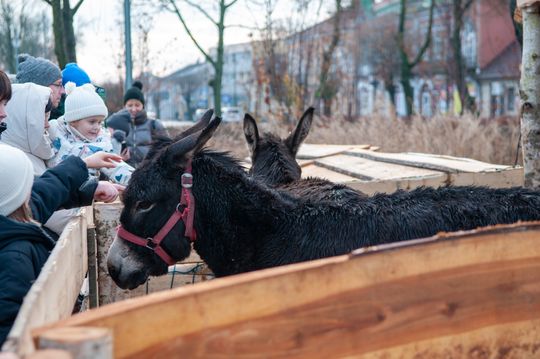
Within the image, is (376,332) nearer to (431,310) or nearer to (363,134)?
(431,310)

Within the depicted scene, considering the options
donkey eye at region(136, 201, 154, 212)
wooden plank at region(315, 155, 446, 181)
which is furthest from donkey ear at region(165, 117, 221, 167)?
wooden plank at region(315, 155, 446, 181)

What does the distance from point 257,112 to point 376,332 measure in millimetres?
21249

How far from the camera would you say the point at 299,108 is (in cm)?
2291

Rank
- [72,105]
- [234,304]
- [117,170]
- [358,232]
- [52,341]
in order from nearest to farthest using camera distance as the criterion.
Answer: [52,341]
[234,304]
[358,232]
[117,170]
[72,105]

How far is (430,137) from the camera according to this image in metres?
15.8

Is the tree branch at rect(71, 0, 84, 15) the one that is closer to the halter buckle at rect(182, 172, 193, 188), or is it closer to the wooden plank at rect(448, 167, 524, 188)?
the wooden plank at rect(448, 167, 524, 188)

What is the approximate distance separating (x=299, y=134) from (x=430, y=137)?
9186 millimetres

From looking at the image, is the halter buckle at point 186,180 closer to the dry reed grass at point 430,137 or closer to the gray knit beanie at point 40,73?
the gray knit beanie at point 40,73

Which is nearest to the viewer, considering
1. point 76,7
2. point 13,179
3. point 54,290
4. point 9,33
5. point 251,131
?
point 54,290

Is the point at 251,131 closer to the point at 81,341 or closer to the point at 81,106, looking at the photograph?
the point at 81,106

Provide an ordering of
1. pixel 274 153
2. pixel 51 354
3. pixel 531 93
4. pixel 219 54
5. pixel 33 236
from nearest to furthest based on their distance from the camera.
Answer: pixel 51 354 < pixel 33 236 < pixel 531 93 < pixel 274 153 < pixel 219 54

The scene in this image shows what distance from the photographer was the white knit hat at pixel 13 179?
11.2ft

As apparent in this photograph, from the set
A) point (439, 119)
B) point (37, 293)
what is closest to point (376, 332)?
point (37, 293)

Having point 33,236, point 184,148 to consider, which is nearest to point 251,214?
point 184,148
